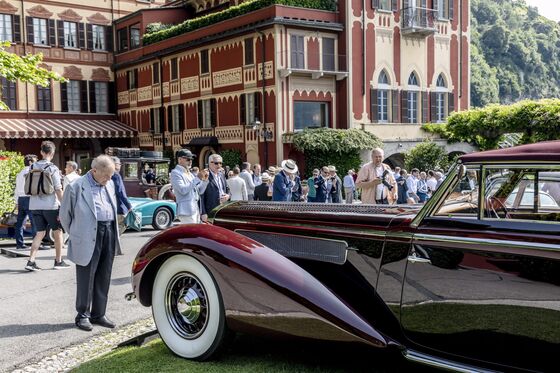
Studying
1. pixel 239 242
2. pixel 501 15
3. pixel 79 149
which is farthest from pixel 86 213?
pixel 501 15

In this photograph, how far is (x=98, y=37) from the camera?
41.2 m

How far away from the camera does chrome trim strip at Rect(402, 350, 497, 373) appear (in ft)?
12.4

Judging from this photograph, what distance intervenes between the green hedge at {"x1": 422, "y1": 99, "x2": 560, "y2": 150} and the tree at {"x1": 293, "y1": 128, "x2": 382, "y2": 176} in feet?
17.4

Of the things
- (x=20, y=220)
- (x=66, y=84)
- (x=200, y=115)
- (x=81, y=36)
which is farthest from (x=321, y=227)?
(x=81, y=36)

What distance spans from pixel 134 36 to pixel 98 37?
2.96 metres

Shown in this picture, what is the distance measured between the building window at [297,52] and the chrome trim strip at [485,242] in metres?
26.0

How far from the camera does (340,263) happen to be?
14.8 ft

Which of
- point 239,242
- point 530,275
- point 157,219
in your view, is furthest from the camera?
point 157,219

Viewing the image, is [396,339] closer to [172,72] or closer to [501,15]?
[172,72]

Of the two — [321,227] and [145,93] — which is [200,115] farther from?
[321,227]

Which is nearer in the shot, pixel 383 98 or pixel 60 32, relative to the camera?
pixel 383 98

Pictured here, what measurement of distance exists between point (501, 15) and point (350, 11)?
10838 cm

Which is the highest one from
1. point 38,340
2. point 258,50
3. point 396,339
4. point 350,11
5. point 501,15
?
point 501,15

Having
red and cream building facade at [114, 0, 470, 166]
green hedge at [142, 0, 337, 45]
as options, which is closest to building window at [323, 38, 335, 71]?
red and cream building facade at [114, 0, 470, 166]
